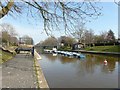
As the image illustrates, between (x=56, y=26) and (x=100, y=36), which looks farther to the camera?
(x=100, y=36)

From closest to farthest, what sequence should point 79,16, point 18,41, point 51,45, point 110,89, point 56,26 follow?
point 79,16
point 56,26
point 110,89
point 18,41
point 51,45

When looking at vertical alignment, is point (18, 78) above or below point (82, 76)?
above

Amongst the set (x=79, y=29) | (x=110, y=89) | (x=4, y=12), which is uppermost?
(x=4, y=12)

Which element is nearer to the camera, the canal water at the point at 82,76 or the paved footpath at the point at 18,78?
the paved footpath at the point at 18,78

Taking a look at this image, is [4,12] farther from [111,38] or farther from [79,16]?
[111,38]

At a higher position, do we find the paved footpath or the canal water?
the paved footpath

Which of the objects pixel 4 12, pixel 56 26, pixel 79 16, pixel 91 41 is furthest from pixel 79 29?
pixel 91 41

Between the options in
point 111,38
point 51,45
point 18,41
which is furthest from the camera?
point 51,45

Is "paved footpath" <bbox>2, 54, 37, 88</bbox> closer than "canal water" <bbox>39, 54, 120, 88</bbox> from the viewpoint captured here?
Yes

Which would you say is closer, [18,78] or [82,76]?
[18,78]

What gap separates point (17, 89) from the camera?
9.40 m

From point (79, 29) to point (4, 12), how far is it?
3.40m

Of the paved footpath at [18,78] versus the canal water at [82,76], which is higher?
the paved footpath at [18,78]

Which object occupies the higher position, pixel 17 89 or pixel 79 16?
pixel 79 16
